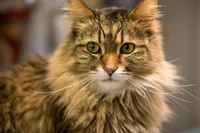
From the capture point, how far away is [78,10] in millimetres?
1360

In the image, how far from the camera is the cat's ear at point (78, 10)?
1.34 meters

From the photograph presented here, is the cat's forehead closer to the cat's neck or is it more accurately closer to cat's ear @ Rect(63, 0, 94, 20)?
cat's ear @ Rect(63, 0, 94, 20)

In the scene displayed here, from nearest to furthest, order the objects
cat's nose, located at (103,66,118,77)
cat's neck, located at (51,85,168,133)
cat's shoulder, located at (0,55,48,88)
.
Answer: cat's nose, located at (103,66,118,77) < cat's neck, located at (51,85,168,133) < cat's shoulder, located at (0,55,48,88)

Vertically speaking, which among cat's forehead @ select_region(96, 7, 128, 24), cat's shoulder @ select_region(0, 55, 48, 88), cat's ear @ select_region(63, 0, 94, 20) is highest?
cat's ear @ select_region(63, 0, 94, 20)

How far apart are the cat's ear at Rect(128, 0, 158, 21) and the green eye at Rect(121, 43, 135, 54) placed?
119 mm

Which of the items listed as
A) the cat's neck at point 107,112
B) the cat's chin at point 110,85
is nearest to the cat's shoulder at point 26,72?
the cat's neck at point 107,112

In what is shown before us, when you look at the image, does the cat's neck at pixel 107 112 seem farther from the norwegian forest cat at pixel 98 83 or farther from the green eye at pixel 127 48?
the green eye at pixel 127 48

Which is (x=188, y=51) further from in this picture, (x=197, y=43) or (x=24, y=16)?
(x=24, y=16)

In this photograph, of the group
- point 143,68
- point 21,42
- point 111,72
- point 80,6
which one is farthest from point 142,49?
point 21,42

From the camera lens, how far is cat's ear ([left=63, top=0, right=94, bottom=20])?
134cm

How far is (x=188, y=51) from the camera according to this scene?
2.88 metres

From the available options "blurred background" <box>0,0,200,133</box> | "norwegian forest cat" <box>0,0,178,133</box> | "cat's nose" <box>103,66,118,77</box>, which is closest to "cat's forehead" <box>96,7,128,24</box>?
"norwegian forest cat" <box>0,0,178,133</box>

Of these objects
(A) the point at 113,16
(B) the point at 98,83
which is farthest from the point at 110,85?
(A) the point at 113,16

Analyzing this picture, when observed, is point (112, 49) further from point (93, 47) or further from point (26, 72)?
point (26, 72)
